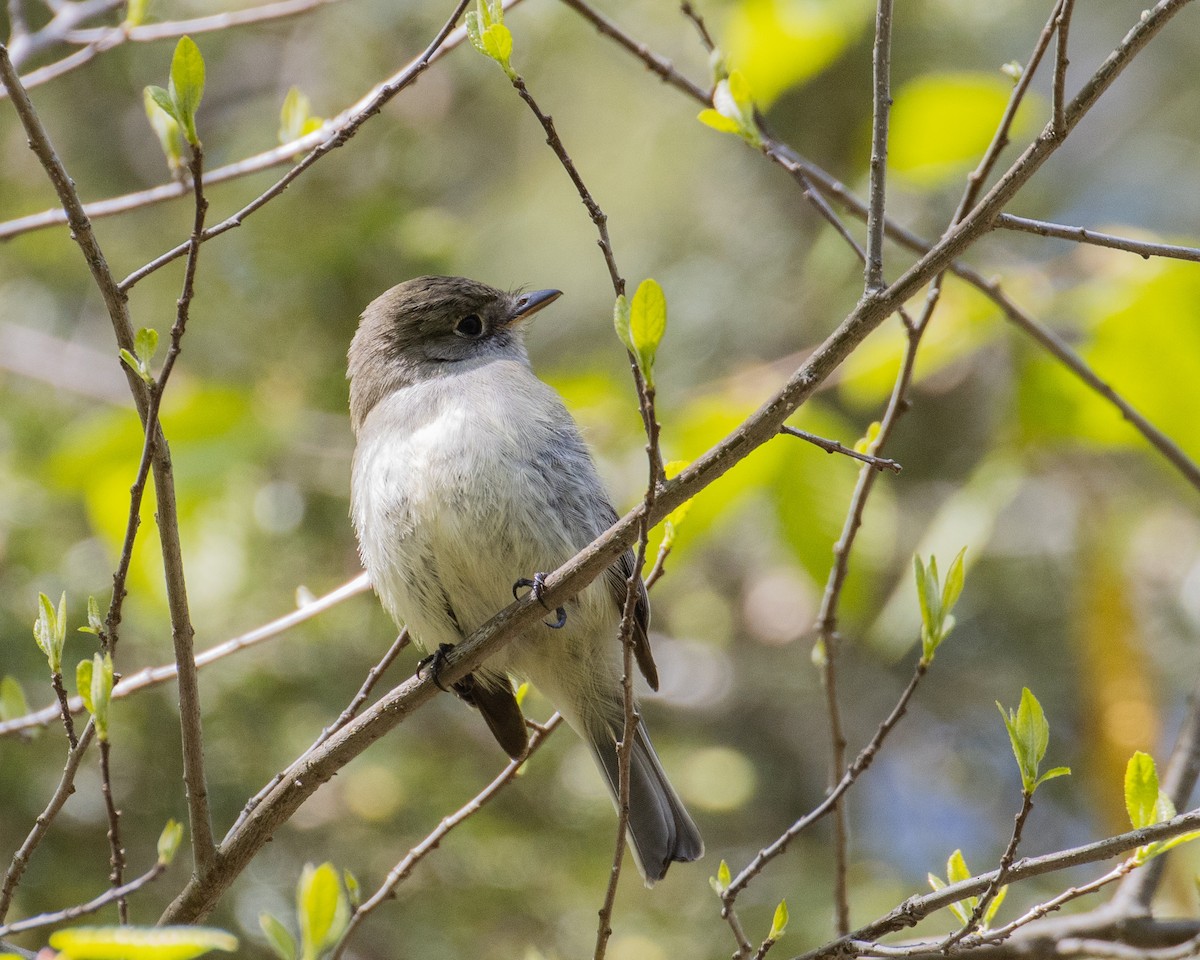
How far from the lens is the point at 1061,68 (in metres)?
2.43

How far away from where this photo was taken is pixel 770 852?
9.01ft

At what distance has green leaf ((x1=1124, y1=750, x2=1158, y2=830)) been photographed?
2.39m

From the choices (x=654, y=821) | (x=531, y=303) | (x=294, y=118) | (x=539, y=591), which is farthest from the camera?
(x=531, y=303)

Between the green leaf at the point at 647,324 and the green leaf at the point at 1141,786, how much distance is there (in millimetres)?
1132

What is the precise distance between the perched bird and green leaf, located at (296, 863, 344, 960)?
136 centimetres

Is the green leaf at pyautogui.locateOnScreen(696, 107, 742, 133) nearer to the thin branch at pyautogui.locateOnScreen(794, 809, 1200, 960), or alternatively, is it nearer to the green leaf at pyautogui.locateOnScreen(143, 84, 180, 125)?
the green leaf at pyautogui.locateOnScreen(143, 84, 180, 125)

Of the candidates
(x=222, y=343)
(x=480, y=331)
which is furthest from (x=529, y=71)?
(x=480, y=331)

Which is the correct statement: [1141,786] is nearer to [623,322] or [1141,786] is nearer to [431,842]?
[623,322]

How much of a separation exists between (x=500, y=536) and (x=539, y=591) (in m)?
0.81

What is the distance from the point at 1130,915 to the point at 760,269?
408cm

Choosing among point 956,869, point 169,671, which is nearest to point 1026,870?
point 956,869

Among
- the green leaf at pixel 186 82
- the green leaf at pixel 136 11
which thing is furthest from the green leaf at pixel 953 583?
the green leaf at pixel 136 11

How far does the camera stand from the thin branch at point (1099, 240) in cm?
243

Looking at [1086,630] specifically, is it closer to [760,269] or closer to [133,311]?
[760,269]
